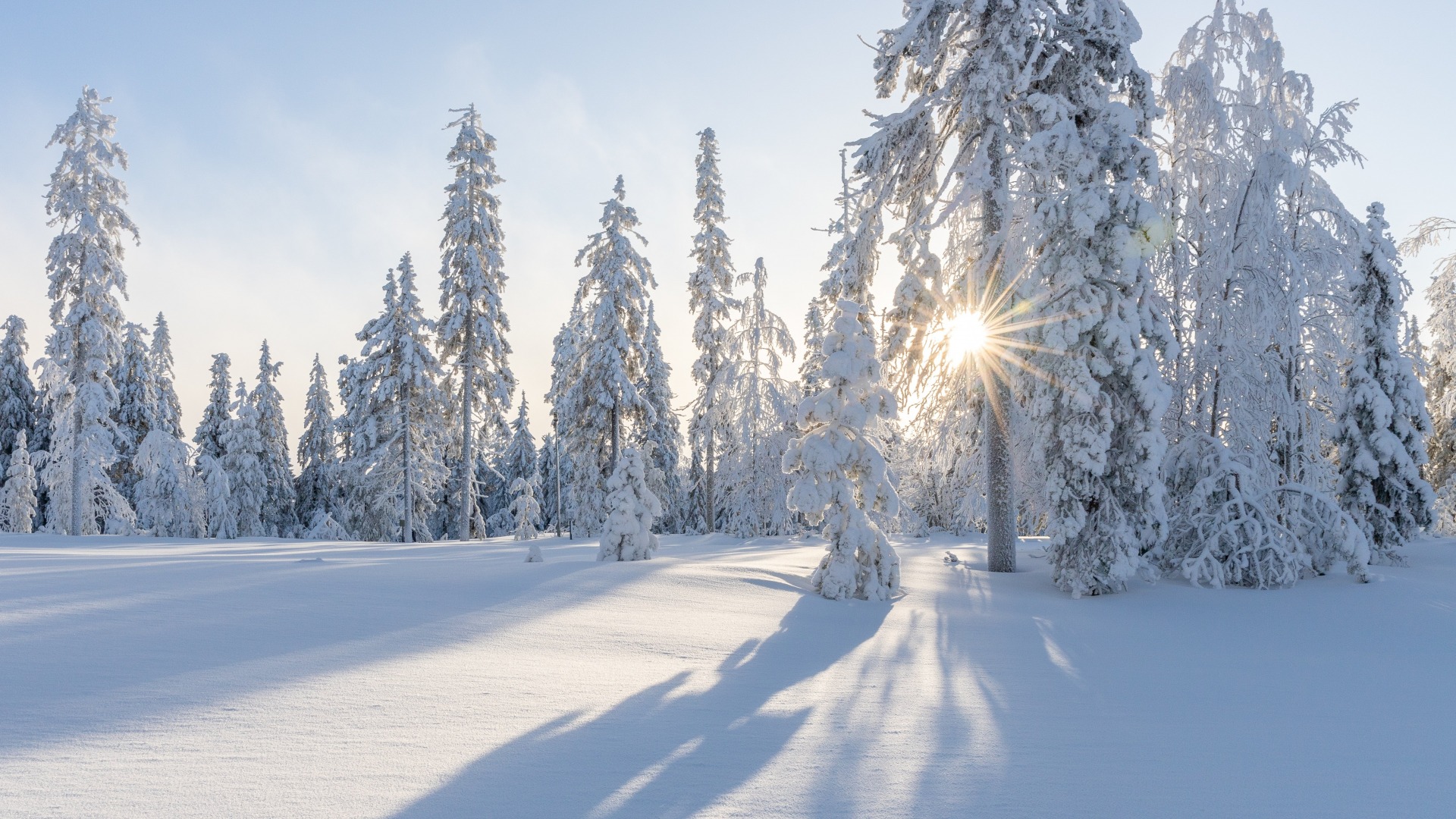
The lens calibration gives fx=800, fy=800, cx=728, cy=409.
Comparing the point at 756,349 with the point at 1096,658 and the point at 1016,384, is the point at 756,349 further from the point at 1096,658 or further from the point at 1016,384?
the point at 1096,658

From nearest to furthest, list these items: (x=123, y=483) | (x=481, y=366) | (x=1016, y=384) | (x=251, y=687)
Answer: (x=251, y=687) < (x=1016, y=384) < (x=481, y=366) < (x=123, y=483)

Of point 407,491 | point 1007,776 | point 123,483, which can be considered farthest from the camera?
point 123,483

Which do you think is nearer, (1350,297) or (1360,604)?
(1360,604)

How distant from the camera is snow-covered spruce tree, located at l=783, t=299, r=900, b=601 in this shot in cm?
1111

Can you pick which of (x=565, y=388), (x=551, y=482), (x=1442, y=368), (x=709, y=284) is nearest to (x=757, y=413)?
(x=709, y=284)

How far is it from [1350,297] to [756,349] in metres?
16.8

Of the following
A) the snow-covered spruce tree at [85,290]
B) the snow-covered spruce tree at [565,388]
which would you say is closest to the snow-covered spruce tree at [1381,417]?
the snow-covered spruce tree at [565,388]

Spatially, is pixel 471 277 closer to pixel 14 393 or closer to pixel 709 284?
pixel 709 284

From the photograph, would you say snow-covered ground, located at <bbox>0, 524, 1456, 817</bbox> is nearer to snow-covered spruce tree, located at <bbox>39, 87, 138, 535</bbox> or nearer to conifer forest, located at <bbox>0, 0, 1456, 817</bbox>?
conifer forest, located at <bbox>0, 0, 1456, 817</bbox>

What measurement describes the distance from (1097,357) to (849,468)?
421 cm

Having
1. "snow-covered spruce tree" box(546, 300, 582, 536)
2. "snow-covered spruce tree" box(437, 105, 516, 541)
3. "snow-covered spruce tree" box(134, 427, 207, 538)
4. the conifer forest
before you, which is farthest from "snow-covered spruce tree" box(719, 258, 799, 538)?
"snow-covered spruce tree" box(134, 427, 207, 538)

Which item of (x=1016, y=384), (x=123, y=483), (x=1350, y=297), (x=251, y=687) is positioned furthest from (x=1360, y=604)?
(x=123, y=483)

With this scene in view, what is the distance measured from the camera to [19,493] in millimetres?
35875

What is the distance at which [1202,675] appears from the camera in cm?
751
